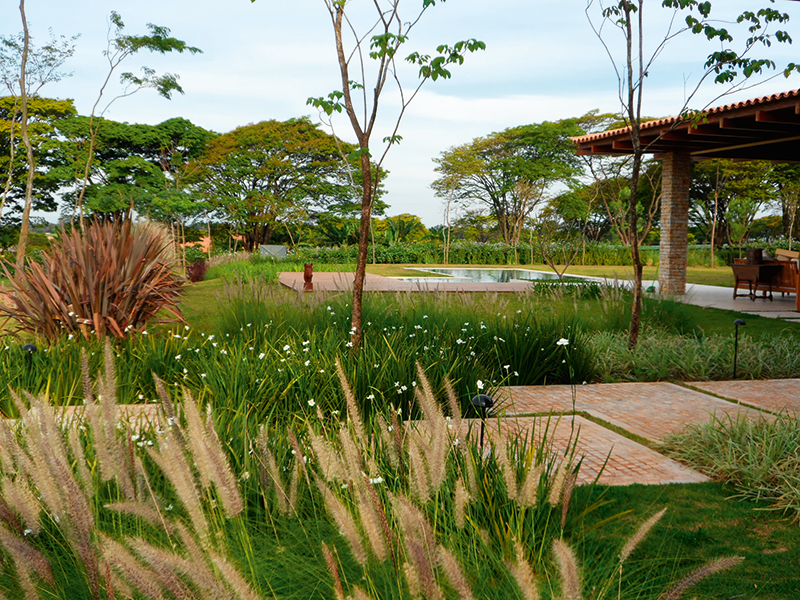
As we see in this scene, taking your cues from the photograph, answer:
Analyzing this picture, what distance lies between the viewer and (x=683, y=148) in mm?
13117

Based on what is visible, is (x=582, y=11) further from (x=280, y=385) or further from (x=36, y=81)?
(x=36, y=81)

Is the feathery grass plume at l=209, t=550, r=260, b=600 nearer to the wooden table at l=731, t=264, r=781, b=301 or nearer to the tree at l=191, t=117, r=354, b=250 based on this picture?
the wooden table at l=731, t=264, r=781, b=301

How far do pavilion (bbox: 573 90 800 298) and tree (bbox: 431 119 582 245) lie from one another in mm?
21550

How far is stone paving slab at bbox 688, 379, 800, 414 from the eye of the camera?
438 cm

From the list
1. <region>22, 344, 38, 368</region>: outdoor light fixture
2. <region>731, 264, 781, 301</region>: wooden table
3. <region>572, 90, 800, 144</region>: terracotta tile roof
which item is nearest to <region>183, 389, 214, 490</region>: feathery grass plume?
<region>22, 344, 38, 368</region>: outdoor light fixture

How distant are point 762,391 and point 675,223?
9.26 meters

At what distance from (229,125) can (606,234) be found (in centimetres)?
2675

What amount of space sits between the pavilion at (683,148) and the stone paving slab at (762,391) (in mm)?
6712

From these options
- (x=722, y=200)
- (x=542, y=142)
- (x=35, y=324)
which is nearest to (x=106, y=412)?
(x=35, y=324)

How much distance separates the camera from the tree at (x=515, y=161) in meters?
36.2

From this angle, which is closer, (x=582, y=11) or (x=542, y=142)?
(x=582, y=11)

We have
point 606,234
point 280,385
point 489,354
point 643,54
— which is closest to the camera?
point 280,385

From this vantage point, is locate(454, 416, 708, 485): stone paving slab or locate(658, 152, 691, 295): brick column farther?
locate(658, 152, 691, 295): brick column

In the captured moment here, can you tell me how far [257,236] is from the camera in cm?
3475
